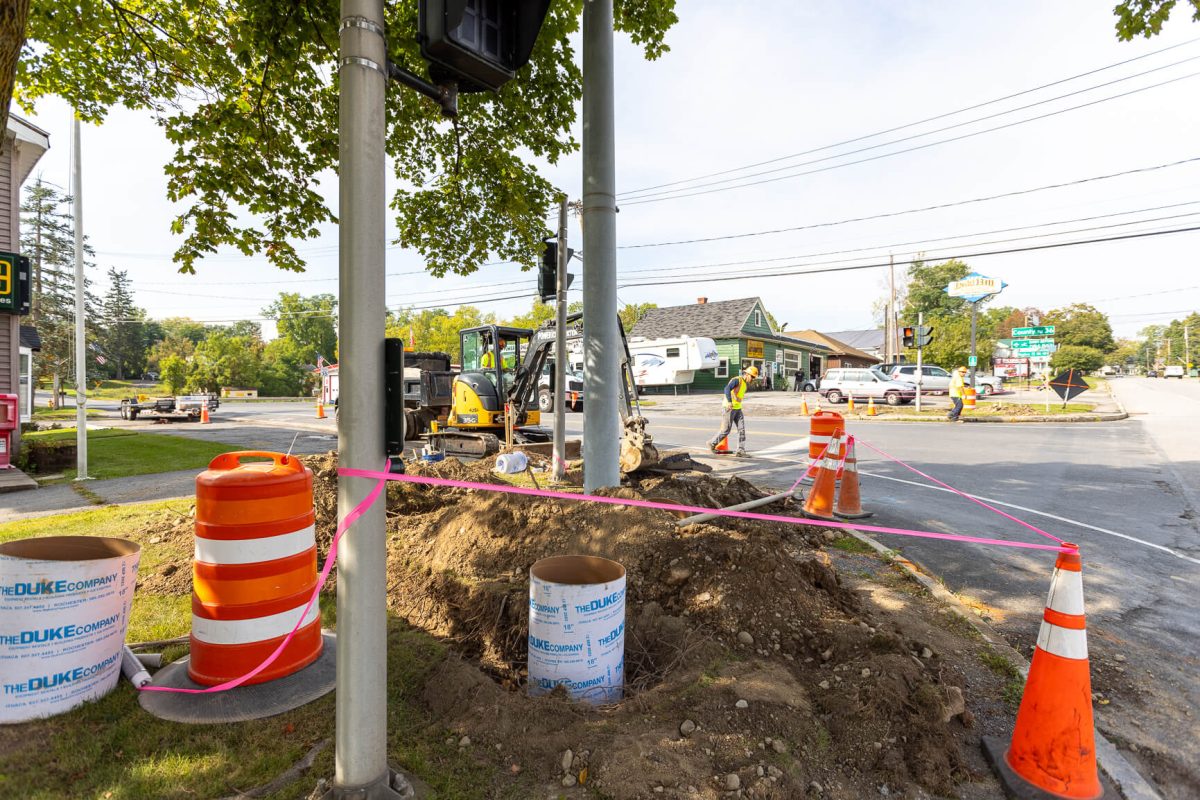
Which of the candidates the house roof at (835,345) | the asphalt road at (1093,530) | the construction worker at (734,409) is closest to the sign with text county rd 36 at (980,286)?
the asphalt road at (1093,530)

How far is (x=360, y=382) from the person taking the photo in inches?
79.8

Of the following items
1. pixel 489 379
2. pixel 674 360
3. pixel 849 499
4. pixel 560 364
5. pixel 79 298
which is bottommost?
pixel 849 499

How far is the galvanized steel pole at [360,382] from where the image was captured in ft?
6.54

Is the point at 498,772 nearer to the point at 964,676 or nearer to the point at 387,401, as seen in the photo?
the point at 387,401

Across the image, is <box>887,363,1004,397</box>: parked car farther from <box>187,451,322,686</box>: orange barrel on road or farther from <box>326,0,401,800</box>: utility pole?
<box>326,0,401,800</box>: utility pole

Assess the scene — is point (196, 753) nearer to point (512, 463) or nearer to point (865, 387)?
point (512, 463)

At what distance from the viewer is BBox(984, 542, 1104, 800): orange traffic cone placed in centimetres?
240

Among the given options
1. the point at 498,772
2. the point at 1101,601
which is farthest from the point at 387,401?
the point at 1101,601

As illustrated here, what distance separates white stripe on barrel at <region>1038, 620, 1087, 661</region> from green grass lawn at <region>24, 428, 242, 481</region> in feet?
42.6

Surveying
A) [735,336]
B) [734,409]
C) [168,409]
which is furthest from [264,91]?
[735,336]

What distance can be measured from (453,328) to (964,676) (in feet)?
225

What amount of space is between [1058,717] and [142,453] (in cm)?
1659

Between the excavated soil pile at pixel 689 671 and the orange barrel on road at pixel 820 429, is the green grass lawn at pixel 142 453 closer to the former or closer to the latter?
the excavated soil pile at pixel 689 671

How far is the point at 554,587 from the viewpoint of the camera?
2850mm
